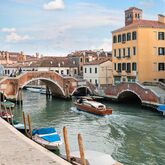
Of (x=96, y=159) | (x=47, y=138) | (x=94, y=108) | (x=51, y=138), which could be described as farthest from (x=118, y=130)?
(x=96, y=159)

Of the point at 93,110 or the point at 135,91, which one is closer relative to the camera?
the point at 93,110

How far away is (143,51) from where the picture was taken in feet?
120

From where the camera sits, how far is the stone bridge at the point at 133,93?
2964 cm

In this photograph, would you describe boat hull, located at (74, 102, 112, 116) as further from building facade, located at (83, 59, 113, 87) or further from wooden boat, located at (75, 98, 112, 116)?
building facade, located at (83, 59, 113, 87)

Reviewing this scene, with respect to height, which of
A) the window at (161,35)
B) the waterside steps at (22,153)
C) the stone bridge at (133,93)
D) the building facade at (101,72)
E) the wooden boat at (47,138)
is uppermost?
the window at (161,35)

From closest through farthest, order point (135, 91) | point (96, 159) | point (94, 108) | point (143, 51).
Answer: point (96, 159), point (94, 108), point (135, 91), point (143, 51)

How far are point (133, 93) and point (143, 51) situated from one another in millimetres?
4866

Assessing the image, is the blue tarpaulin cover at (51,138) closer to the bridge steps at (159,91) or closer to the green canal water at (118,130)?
the green canal water at (118,130)

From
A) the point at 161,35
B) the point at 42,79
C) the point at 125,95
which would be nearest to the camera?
the point at 125,95

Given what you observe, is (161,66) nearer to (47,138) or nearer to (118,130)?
(118,130)

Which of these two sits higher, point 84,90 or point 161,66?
point 161,66

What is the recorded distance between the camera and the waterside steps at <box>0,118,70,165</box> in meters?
8.92

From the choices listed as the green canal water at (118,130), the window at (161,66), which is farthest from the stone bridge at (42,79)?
the window at (161,66)

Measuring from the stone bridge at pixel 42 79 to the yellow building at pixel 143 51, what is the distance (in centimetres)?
575
